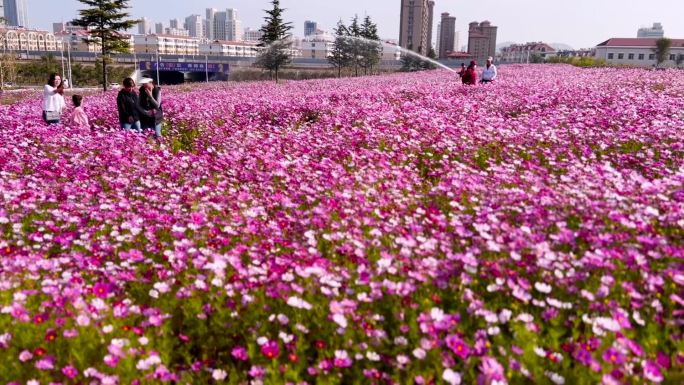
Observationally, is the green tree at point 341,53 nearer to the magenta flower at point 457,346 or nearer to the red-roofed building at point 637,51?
the magenta flower at point 457,346

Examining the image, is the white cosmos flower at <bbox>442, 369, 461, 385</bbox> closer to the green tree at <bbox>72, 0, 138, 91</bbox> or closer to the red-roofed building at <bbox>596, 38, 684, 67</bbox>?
the green tree at <bbox>72, 0, 138, 91</bbox>

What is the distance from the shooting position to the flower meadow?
3697mm

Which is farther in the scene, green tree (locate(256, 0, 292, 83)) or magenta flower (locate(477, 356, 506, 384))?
green tree (locate(256, 0, 292, 83))

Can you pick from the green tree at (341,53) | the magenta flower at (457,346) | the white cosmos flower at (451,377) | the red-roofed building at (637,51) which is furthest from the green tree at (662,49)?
the white cosmos flower at (451,377)

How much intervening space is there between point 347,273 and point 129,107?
10625mm

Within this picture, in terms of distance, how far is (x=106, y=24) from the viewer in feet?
161

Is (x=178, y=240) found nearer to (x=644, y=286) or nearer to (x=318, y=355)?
(x=318, y=355)

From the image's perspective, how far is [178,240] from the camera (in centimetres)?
568

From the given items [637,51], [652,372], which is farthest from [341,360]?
[637,51]

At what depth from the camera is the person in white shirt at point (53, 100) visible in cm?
1380

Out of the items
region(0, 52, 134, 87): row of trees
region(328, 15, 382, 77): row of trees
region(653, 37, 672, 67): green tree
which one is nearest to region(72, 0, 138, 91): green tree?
region(328, 15, 382, 77): row of trees

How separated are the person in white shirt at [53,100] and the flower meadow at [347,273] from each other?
605 centimetres

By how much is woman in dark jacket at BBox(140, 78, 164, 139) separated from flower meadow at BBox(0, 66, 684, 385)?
4537 mm

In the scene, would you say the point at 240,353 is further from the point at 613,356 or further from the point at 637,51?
the point at 637,51
